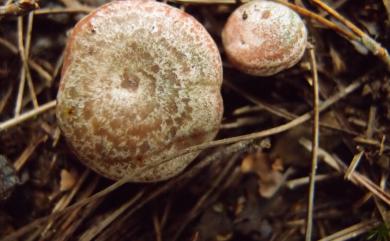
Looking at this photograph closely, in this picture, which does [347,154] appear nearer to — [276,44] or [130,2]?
[276,44]

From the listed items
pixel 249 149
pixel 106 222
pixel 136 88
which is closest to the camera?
pixel 136 88

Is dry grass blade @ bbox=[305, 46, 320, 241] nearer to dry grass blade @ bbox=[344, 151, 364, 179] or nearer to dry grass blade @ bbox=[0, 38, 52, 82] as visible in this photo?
dry grass blade @ bbox=[344, 151, 364, 179]

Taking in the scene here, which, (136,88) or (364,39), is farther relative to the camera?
(364,39)

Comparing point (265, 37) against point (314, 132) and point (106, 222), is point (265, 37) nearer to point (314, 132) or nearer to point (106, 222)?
point (314, 132)

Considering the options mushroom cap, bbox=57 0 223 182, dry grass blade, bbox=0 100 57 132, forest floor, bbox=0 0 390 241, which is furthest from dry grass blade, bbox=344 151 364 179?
dry grass blade, bbox=0 100 57 132

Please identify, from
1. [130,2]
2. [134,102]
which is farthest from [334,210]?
[130,2]

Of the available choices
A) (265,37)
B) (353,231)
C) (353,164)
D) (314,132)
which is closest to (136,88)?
(265,37)
